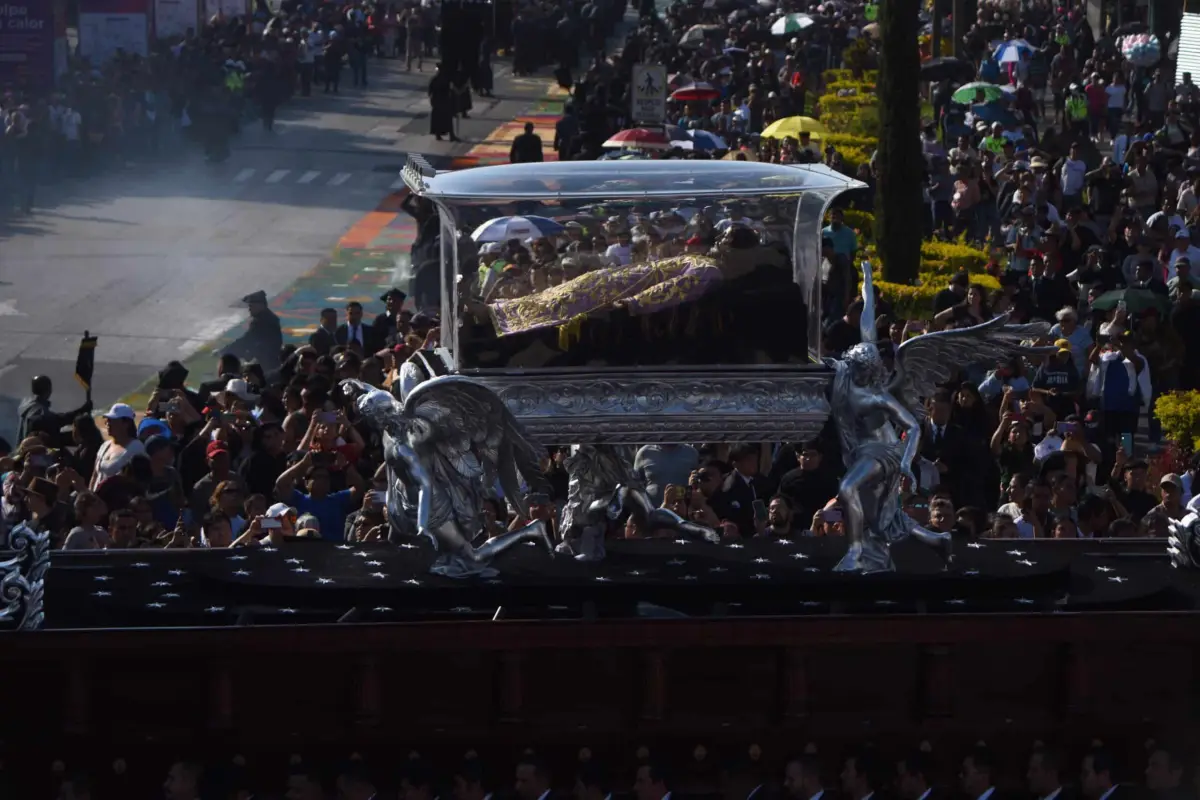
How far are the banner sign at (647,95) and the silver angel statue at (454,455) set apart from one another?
18.8 meters

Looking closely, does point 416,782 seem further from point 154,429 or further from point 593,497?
point 154,429

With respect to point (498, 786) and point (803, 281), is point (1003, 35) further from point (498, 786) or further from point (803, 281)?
point (498, 786)

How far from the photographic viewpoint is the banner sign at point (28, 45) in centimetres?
3947

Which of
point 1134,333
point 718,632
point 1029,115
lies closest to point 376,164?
point 1029,115

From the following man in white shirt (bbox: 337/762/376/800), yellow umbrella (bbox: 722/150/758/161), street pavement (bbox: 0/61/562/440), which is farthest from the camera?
yellow umbrella (bbox: 722/150/758/161)

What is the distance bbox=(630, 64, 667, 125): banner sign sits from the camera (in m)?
32.4

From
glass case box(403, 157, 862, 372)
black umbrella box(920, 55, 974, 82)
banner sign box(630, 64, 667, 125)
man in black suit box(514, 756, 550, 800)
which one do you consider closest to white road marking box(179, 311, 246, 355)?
banner sign box(630, 64, 667, 125)

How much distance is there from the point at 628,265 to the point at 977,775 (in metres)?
3.98

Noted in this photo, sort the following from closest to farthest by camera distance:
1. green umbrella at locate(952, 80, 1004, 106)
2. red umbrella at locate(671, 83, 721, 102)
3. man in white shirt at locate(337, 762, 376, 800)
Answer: man in white shirt at locate(337, 762, 376, 800) → green umbrella at locate(952, 80, 1004, 106) → red umbrella at locate(671, 83, 721, 102)

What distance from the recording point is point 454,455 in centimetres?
1395

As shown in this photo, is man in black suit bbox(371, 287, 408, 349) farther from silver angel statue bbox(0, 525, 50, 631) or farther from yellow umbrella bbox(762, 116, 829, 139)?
yellow umbrella bbox(762, 116, 829, 139)

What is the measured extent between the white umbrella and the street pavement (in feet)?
38.1

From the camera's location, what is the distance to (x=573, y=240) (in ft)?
49.2

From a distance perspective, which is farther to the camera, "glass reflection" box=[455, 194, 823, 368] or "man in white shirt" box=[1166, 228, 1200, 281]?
"man in white shirt" box=[1166, 228, 1200, 281]
